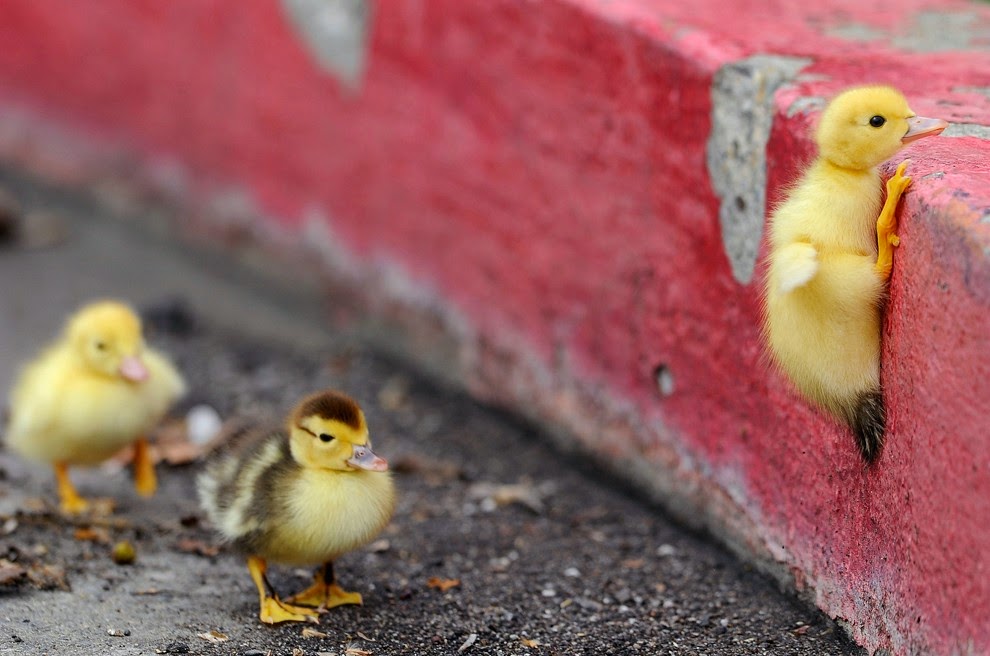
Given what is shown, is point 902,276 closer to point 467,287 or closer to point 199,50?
point 467,287

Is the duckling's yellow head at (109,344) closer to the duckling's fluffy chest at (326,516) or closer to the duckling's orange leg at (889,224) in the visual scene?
the duckling's fluffy chest at (326,516)

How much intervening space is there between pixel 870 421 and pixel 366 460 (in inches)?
52.4

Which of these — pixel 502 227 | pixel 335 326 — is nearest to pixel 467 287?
pixel 502 227

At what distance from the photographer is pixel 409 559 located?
14.6 feet

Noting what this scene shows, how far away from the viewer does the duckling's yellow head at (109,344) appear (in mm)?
4992

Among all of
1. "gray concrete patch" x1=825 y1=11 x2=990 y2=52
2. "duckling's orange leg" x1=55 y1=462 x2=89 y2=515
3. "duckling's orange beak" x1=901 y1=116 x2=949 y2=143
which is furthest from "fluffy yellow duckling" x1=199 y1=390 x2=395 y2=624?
"gray concrete patch" x1=825 y1=11 x2=990 y2=52

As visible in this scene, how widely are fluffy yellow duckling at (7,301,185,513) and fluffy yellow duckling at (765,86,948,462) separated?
2665mm

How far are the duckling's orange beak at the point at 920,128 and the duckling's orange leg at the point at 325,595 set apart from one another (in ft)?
6.58

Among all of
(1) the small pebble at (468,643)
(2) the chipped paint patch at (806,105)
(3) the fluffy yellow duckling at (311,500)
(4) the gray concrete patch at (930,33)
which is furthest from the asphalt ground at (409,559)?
(4) the gray concrete patch at (930,33)

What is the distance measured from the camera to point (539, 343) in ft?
17.9

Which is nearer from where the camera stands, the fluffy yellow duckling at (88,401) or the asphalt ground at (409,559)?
the asphalt ground at (409,559)

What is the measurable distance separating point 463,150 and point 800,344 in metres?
2.70

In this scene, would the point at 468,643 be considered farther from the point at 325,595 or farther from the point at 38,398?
the point at 38,398

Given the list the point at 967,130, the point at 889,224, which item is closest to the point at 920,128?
the point at 889,224
